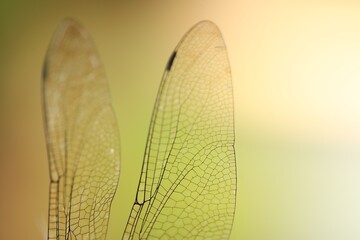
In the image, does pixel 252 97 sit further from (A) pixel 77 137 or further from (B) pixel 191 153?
(A) pixel 77 137

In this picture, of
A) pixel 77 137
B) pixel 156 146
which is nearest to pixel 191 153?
pixel 156 146

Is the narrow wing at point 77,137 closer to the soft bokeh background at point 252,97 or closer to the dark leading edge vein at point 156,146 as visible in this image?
the dark leading edge vein at point 156,146

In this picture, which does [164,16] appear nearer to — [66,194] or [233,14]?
[233,14]

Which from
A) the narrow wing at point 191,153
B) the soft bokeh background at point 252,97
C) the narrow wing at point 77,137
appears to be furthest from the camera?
the soft bokeh background at point 252,97

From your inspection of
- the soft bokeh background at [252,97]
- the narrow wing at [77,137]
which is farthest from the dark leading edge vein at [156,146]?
the soft bokeh background at [252,97]

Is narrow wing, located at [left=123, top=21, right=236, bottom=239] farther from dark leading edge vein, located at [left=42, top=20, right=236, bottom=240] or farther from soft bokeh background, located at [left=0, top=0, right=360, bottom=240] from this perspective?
soft bokeh background, located at [left=0, top=0, right=360, bottom=240]
